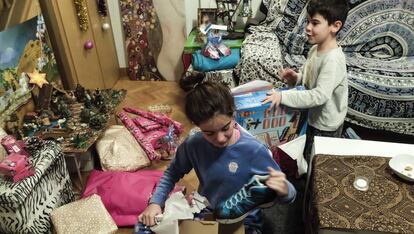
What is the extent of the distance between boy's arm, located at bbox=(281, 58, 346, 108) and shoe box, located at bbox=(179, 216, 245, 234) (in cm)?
72

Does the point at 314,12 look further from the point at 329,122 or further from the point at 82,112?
the point at 82,112

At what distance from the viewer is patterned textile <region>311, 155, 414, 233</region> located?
105 cm

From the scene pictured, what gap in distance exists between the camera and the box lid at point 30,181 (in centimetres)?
138

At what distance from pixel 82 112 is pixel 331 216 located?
1.61 meters

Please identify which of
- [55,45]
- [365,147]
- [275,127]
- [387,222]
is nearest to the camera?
[387,222]

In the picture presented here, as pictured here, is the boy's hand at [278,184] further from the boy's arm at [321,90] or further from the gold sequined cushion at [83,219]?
the gold sequined cushion at [83,219]

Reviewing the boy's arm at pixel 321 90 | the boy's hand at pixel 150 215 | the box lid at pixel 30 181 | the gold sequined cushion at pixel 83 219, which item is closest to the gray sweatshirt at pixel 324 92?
the boy's arm at pixel 321 90

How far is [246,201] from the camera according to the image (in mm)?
940

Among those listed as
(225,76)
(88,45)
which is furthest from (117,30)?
(225,76)

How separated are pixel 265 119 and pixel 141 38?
1.99m

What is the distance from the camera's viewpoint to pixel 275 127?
1.69 metres

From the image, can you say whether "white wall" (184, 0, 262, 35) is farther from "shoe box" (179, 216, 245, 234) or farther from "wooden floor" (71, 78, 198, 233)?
"shoe box" (179, 216, 245, 234)

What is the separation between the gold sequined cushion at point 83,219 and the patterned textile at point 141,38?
1.91 meters

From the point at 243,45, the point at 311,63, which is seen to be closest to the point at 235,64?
the point at 243,45
